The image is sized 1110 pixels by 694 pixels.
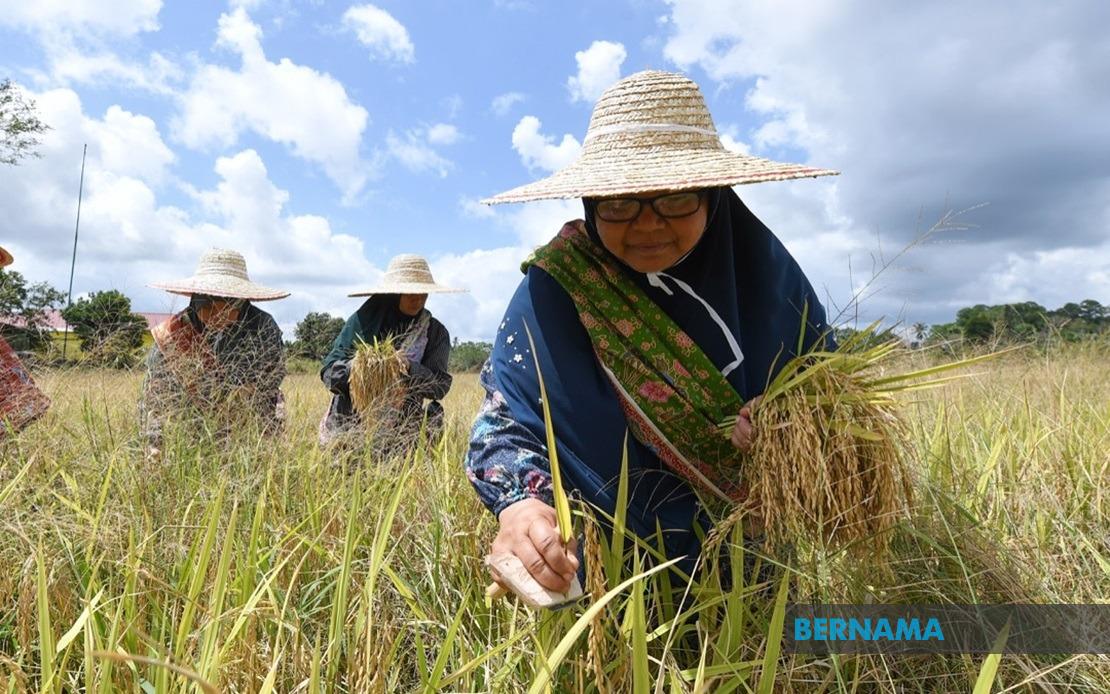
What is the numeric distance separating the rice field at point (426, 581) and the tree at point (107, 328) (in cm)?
33

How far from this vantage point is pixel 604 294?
156 centimetres

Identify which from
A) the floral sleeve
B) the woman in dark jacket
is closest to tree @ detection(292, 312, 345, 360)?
the woman in dark jacket

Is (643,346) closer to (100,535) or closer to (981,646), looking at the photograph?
(981,646)

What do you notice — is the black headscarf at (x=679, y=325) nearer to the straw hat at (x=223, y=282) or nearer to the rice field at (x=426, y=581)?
the rice field at (x=426, y=581)

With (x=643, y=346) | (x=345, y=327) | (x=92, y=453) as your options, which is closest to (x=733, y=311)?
(x=643, y=346)

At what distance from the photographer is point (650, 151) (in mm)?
1535

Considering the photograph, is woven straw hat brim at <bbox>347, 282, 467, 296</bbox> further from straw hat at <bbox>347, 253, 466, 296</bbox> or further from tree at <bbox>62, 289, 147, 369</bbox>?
tree at <bbox>62, 289, 147, 369</bbox>

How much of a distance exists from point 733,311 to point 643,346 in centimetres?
22

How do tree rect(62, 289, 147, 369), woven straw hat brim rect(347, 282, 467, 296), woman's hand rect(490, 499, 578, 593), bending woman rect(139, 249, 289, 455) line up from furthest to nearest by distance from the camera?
woven straw hat brim rect(347, 282, 467, 296) → tree rect(62, 289, 147, 369) → bending woman rect(139, 249, 289, 455) → woman's hand rect(490, 499, 578, 593)

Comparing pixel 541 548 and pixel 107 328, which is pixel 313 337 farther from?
pixel 541 548

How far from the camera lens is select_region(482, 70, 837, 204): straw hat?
139 cm

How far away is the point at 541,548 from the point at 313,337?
3.34 m

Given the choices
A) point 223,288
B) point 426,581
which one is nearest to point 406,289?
point 223,288

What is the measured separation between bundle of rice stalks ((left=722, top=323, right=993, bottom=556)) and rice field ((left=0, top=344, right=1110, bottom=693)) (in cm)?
7
